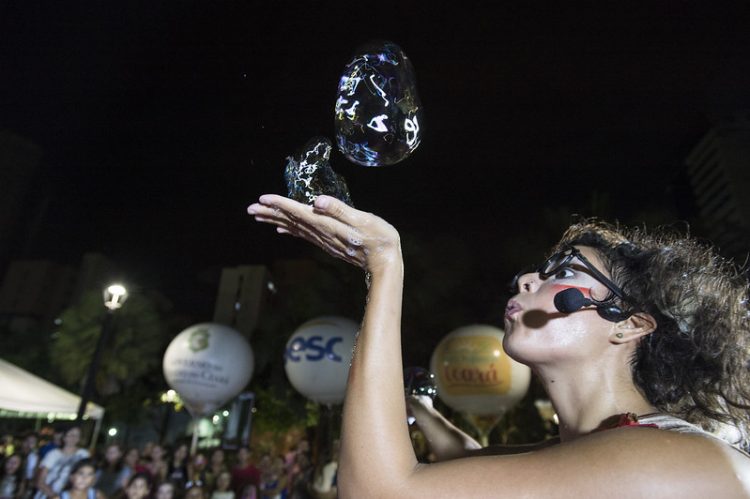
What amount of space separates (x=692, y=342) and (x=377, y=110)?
1.57 meters

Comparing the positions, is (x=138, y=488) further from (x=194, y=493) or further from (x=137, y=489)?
(x=194, y=493)

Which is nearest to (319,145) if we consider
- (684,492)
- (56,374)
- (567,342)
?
(567,342)

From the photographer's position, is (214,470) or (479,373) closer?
(479,373)

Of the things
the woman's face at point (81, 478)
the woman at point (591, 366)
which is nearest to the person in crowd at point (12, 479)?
the woman's face at point (81, 478)

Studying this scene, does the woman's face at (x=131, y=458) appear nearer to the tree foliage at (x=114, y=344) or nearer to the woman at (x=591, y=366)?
the woman at (x=591, y=366)

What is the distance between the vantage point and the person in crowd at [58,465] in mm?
7258

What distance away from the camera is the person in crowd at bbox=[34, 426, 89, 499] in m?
7.26

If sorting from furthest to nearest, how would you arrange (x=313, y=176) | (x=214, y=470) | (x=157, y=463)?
(x=214, y=470), (x=157, y=463), (x=313, y=176)

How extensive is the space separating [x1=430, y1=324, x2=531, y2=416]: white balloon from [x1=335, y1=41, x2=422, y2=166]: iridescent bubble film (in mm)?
6146

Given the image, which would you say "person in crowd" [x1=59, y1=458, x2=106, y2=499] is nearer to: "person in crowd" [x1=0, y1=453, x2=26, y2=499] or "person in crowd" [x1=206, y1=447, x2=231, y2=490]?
"person in crowd" [x1=0, y1=453, x2=26, y2=499]

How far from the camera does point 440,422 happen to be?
2.56 metres

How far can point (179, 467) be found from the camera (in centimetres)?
927

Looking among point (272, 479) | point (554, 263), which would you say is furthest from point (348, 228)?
point (272, 479)

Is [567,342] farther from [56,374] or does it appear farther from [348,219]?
[56,374]
